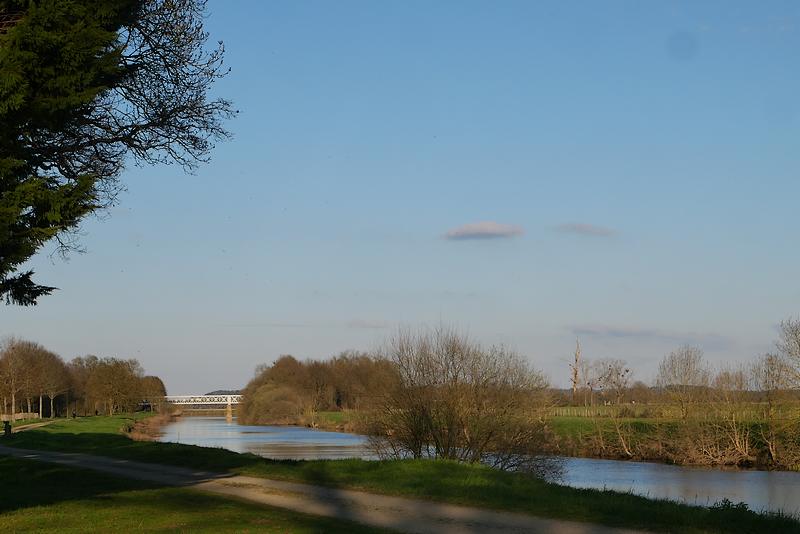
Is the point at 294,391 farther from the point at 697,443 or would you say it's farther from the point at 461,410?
the point at 461,410

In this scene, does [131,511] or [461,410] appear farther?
[461,410]

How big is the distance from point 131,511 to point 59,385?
82063 mm

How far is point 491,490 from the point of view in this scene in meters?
15.3

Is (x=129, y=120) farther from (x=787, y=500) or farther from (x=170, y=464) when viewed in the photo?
(x=787, y=500)

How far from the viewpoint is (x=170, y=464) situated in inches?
910

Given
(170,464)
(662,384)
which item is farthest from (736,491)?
(170,464)

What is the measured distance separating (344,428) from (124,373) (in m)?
35.2

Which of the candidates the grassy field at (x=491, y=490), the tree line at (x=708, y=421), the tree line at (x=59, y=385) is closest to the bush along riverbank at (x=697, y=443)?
the tree line at (x=708, y=421)

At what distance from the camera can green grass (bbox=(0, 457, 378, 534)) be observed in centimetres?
1238

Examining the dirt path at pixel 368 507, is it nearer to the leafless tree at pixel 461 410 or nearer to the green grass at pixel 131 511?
the green grass at pixel 131 511

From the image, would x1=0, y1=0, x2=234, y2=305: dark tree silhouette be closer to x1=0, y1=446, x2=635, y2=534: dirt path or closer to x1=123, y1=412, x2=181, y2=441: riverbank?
x1=0, y1=446, x2=635, y2=534: dirt path

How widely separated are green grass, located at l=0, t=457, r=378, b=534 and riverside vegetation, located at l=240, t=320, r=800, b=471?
487 inches

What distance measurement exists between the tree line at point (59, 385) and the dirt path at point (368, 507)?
59930 mm

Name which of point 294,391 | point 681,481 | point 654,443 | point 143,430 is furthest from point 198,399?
point 681,481
